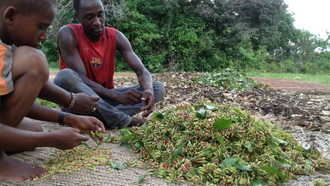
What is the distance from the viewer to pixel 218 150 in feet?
6.30

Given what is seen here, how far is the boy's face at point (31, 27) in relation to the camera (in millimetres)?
1644

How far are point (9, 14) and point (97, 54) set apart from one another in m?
1.49

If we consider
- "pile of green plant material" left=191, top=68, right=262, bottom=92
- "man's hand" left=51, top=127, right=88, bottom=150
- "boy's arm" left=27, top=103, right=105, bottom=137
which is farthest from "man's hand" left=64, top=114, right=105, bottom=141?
"pile of green plant material" left=191, top=68, right=262, bottom=92

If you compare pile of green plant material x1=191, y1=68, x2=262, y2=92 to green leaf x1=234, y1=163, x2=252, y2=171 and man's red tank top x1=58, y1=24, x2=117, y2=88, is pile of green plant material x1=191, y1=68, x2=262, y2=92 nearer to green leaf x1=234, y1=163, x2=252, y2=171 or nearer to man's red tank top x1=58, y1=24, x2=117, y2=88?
man's red tank top x1=58, y1=24, x2=117, y2=88

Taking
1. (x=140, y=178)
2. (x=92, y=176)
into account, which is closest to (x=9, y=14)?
(x=92, y=176)

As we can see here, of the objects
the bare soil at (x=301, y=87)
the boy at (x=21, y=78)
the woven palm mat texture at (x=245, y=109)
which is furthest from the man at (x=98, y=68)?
the bare soil at (x=301, y=87)

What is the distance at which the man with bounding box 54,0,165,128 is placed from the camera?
2760 millimetres

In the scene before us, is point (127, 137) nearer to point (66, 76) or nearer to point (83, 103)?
point (83, 103)

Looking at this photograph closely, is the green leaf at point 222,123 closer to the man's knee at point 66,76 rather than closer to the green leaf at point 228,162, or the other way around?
the green leaf at point 228,162

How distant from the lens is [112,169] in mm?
1868

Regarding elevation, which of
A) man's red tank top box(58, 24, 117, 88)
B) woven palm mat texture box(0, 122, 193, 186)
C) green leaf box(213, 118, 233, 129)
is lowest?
woven palm mat texture box(0, 122, 193, 186)

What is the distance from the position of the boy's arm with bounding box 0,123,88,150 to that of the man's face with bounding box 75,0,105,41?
1.55 m

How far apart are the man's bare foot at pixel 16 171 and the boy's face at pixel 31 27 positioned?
0.68 m

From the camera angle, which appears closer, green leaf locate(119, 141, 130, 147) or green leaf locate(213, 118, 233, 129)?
green leaf locate(213, 118, 233, 129)
